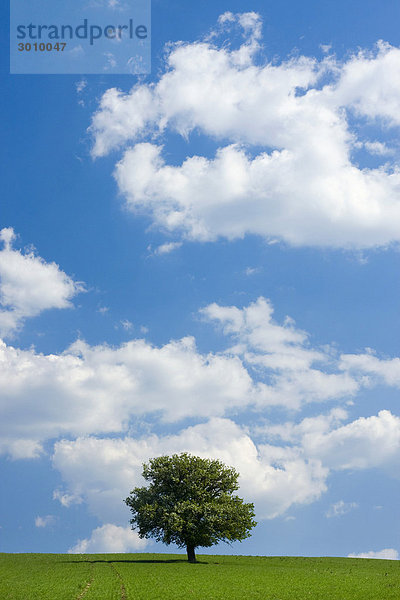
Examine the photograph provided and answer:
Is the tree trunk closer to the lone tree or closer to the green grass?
the lone tree

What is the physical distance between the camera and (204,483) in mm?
73500

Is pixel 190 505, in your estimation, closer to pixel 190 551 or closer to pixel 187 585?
pixel 190 551

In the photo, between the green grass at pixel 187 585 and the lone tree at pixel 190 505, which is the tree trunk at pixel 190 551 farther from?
the green grass at pixel 187 585

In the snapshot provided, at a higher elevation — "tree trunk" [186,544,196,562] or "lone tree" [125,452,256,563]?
A: "lone tree" [125,452,256,563]

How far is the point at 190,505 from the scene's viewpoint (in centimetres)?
6981

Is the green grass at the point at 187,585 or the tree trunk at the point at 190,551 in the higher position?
the green grass at the point at 187,585

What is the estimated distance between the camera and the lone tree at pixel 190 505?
229 feet

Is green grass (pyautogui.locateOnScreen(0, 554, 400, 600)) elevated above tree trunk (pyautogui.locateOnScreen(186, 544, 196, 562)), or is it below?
above

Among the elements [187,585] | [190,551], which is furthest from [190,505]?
[187,585]

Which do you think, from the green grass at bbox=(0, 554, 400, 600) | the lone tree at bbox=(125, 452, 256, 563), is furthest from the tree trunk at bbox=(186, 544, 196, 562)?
the green grass at bbox=(0, 554, 400, 600)

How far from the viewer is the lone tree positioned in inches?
2753

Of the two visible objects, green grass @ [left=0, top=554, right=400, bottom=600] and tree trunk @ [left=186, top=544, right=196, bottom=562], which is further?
tree trunk @ [left=186, top=544, right=196, bottom=562]

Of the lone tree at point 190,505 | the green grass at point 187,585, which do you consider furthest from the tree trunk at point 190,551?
the green grass at point 187,585

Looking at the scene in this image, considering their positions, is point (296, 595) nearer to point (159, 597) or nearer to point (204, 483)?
point (159, 597)
